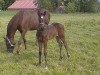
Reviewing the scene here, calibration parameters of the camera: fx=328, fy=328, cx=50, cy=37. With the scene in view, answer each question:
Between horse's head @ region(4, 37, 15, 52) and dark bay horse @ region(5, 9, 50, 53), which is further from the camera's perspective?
dark bay horse @ region(5, 9, 50, 53)

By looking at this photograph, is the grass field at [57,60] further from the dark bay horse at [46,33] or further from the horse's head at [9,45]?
the dark bay horse at [46,33]

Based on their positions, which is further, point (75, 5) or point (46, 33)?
point (75, 5)

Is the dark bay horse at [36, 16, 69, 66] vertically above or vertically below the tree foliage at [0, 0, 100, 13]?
above

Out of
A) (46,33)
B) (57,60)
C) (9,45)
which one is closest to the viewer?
(46,33)

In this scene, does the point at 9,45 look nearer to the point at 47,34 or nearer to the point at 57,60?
the point at 57,60

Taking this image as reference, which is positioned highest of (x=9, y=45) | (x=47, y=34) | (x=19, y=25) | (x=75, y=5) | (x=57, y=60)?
(x=47, y=34)

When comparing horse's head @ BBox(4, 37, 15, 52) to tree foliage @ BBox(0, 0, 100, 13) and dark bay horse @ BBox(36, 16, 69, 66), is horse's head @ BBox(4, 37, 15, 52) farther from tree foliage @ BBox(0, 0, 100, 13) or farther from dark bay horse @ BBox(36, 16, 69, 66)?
tree foliage @ BBox(0, 0, 100, 13)

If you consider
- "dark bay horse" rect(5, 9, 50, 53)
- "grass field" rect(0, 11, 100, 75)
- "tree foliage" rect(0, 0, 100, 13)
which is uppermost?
"dark bay horse" rect(5, 9, 50, 53)

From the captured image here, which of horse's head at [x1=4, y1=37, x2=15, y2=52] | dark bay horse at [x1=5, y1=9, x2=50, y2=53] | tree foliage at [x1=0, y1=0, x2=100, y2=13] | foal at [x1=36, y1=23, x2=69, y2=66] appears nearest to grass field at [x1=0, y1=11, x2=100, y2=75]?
horse's head at [x1=4, y1=37, x2=15, y2=52]

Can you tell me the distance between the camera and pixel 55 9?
47.8 meters

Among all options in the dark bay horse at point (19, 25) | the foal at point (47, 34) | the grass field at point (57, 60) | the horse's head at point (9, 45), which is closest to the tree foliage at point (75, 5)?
the grass field at point (57, 60)

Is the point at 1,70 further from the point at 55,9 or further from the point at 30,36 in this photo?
the point at 55,9

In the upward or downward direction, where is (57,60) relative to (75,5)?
upward

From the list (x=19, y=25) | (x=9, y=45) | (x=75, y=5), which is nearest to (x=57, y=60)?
(x=9, y=45)
